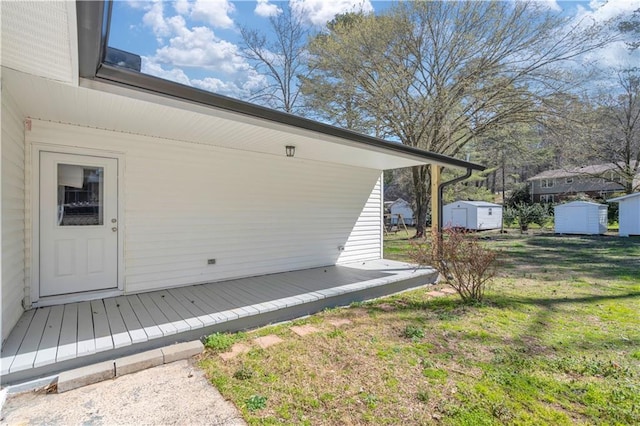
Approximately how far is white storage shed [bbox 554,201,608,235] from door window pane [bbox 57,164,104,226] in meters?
17.5

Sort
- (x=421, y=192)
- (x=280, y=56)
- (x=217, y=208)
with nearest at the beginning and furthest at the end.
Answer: (x=217, y=208)
(x=421, y=192)
(x=280, y=56)

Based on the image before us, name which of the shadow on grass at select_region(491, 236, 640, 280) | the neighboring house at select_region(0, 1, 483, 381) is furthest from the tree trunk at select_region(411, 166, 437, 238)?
the neighboring house at select_region(0, 1, 483, 381)

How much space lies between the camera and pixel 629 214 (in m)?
13.5

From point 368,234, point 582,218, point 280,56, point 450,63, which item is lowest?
point 368,234

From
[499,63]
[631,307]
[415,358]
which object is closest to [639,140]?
[499,63]

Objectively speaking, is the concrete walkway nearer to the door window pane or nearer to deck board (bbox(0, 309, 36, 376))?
deck board (bbox(0, 309, 36, 376))

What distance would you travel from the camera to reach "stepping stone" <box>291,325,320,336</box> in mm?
3410

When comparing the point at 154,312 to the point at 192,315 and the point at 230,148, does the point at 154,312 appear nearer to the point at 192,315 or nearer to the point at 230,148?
the point at 192,315

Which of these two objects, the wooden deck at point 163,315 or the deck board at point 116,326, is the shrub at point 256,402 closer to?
the wooden deck at point 163,315

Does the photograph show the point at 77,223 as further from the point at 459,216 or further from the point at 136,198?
the point at 459,216

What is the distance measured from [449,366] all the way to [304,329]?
58.7 inches

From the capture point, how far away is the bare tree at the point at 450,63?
10031mm

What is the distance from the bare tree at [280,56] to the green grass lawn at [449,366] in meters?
12.1

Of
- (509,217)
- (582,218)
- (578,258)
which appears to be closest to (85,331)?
(578,258)
